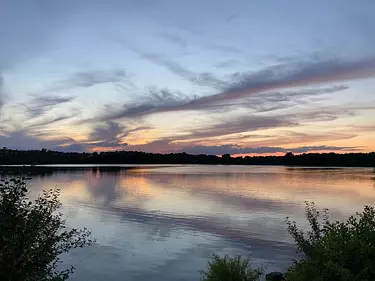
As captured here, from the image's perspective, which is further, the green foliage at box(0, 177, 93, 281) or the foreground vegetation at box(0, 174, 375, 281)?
the green foliage at box(0, 177, 93, 281)

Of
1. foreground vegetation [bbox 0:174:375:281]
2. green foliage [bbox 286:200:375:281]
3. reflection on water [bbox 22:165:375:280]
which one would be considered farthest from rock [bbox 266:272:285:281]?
green foliage [bbox 286:200:375:281]

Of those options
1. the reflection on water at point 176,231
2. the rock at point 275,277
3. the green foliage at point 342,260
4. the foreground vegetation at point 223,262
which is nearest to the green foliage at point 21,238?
the foreground vegetation at point 223,262

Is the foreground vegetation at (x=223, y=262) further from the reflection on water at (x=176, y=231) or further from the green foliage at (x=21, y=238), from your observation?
the reflection on water at (x=176, y=231)

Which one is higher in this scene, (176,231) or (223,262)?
(223,262)

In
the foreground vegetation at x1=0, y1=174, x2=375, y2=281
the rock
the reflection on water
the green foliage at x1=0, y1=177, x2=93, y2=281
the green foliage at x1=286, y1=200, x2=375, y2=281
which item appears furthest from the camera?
Result: the reflection on water

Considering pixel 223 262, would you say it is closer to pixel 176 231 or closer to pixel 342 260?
pixel 342 260

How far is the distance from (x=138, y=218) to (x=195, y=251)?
10.6 m

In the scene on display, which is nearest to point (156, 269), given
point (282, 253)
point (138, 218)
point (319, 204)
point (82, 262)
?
point (82, 262)

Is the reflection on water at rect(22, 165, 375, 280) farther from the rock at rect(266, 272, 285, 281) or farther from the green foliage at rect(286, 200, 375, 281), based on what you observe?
the green foliage at rect(286, 200, 375, 281)

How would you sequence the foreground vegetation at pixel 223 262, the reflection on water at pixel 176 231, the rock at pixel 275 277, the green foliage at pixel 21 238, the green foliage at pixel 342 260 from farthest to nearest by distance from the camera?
the reflection on water at pixel 176 231
the rock at pixel 275 277
the green foliage at pixel 21 238
the foreground vegetation at pixel 223 262
the green foliage at pixel 342 260

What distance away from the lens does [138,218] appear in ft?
94.0

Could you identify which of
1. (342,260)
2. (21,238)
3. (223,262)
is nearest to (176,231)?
(223,262)

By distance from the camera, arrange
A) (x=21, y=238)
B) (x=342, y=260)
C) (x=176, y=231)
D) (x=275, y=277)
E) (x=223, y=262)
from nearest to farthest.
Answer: (x=342, y=260) < (x=21, y=238) < (x=223, y=262) < (x=275, y=277) < (x=176, y=231)

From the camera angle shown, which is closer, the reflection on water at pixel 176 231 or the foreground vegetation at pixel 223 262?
the foreground vegetation at pixel 223 262
